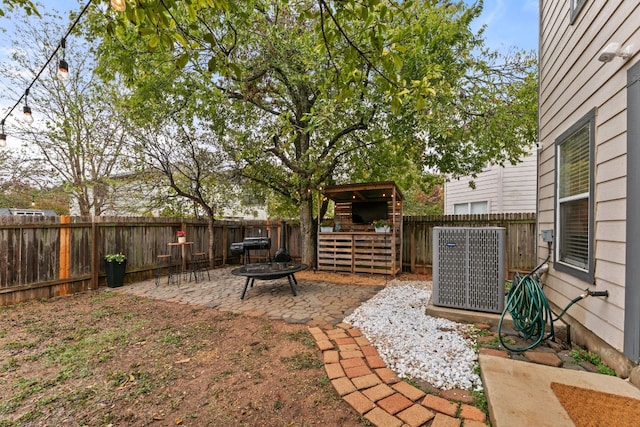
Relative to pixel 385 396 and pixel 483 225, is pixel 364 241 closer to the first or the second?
pixel 483 225

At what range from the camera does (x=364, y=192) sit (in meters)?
8.30

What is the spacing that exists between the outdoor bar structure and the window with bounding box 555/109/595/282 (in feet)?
12.3

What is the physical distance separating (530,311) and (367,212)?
6567 millimetres

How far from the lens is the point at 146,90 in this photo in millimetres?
5867

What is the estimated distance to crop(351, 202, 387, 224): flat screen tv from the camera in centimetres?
905

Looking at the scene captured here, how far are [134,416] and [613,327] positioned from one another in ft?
12.1

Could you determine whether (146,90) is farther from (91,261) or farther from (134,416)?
(134,416)

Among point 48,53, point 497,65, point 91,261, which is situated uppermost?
point 48,53

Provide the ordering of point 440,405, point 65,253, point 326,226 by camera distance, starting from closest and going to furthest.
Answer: point 440,405, point 65,253, point 326,226

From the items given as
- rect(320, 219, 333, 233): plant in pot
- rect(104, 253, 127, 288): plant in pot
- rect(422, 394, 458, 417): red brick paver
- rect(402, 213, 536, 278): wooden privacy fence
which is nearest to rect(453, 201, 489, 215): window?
rect(402, 213, 536, 278): wooden privacy fence

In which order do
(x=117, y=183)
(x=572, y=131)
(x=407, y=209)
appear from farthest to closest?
(x=407, y=209)
(x=117, y=183)
(x=572, y=131)

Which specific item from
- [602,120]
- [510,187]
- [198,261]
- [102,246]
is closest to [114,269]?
[102,246]

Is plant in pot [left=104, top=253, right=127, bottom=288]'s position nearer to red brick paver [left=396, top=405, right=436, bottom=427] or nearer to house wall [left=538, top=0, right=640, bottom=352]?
red brick paver [left=396, top=405, right=436, bottom=427]

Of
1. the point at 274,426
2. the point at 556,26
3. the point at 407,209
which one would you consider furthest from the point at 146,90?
the point at 407,209
